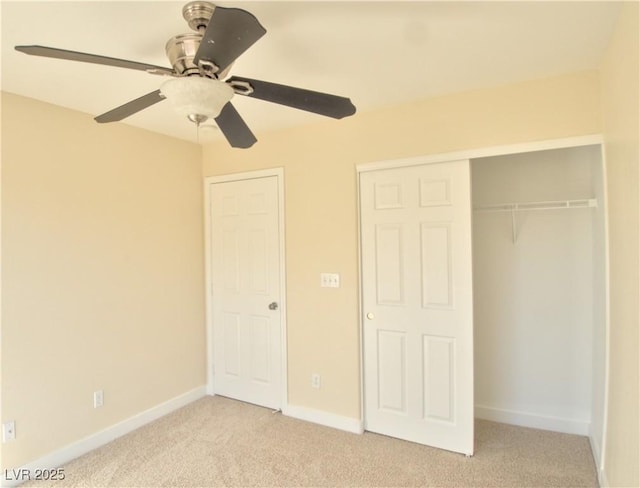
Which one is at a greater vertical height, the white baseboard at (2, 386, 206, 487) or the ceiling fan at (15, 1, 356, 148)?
the ceiling fan at (15, 1, 356, 148)

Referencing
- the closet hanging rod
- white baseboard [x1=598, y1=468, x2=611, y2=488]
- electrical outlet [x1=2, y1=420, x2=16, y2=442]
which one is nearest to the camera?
white baseboard [x1=598, y1=468, x2=611, y2=488]

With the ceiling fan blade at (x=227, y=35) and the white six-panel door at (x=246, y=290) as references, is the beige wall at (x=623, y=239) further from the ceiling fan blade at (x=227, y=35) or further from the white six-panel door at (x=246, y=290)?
the white six-panel door at (x=246, y=290)

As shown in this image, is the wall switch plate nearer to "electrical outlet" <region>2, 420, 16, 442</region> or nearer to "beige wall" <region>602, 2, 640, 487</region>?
"beige wall" <region>602, 2, 640, 487</region>

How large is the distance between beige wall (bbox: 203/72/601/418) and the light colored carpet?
14.3 inches

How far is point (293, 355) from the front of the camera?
3.10 m

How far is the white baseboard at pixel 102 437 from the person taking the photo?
2318mm

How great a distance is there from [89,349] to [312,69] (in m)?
2.44

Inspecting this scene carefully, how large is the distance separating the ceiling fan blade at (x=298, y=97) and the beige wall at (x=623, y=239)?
114 cm

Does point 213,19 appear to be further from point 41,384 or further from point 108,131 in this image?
point 41,384

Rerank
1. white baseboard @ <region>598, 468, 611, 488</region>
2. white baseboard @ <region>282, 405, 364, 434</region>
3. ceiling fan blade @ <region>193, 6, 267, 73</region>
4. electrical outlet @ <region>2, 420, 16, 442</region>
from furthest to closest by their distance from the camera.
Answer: white baseboard @ <region>282, 405, 364, 434</region> < electrical outlet @ <region>2, 420, 16, 442</region> < white baseboard @ <region>598, 468, 611, 488</region> < ceiling fan blade @ <region>193, 6, 267, 73</region>

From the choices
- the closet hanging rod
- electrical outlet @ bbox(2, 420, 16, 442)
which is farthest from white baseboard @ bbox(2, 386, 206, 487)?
the closet hanging rod

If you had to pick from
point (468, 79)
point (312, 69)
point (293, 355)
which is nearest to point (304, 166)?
point (312, 69)

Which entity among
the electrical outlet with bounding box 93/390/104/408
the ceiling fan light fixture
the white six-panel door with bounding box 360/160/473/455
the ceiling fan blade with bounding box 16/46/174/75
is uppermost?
the ceiling fan blade with bounding box 16/46/174/75

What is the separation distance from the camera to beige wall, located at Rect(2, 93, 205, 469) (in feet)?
7.48
